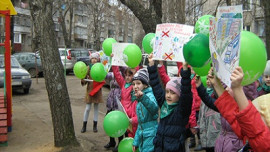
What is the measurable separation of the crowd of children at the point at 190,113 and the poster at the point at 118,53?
0.21 metres

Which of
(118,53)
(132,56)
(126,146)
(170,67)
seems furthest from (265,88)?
(170,67)

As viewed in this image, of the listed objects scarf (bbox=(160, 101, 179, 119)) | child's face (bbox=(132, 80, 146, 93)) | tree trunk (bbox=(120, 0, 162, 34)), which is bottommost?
scarf (bbox=(160, 101, 179, 119))

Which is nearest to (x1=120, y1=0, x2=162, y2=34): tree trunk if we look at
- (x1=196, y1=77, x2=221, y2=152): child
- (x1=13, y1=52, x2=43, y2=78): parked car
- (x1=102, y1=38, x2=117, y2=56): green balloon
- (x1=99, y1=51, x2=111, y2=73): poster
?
(x1=99, y1=51, x2=111, y2=73): poster

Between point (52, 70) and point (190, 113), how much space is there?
3036 millimetres

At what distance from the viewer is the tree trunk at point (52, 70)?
18.1 ft

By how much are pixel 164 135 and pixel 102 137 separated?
135 inches

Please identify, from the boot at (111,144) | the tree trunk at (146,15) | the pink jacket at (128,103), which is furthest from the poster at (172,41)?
the tree trunk at (146,15)

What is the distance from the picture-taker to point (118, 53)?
5.13m

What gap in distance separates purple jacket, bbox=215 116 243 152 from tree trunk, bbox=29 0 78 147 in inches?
119

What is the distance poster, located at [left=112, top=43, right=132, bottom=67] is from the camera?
5.03 m

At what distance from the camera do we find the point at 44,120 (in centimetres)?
816

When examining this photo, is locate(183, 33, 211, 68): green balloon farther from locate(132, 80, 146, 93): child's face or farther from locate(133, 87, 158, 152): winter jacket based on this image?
locate(132, 80, 146, 93): child's face

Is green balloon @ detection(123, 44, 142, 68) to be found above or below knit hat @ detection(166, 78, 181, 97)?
above

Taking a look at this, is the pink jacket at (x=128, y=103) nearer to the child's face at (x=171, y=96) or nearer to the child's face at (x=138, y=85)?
the child's face at (x=138, y=85)
